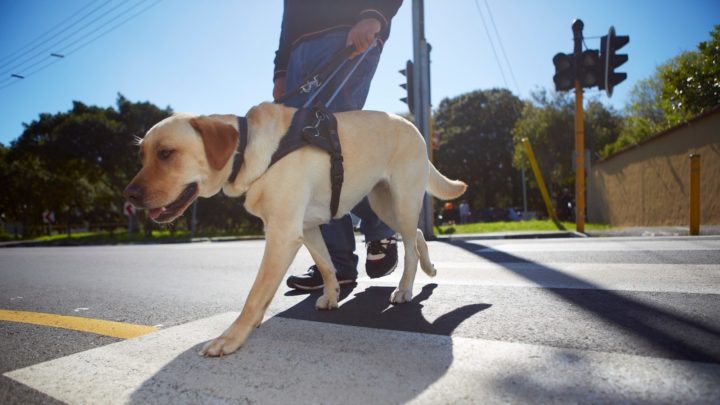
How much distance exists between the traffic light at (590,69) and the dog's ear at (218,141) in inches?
318

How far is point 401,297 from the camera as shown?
7.59ft

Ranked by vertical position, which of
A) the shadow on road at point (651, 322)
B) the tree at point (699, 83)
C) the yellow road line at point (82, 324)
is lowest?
the yellow road line at point (82, 324)

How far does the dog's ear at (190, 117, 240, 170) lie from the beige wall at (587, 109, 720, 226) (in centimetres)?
928

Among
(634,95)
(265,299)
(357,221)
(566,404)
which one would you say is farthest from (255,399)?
(634,95)

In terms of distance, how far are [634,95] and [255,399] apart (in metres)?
31.6

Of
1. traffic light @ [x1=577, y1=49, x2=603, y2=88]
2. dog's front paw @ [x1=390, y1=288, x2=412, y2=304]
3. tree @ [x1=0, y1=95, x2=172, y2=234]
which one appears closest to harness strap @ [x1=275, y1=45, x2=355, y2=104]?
dog's front paw @ [x1=390, y1=288, x2=412, y2=304]

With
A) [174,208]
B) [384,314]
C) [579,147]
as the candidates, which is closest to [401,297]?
[384,314]

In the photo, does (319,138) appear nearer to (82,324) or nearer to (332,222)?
(332,222)

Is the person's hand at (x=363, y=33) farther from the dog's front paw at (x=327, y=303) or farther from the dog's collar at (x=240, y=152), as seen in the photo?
the dog's front paw at (x=327, y=303)

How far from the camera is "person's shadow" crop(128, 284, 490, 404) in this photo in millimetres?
1162

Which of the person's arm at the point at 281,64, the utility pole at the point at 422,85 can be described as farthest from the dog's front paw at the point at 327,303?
the utility pole at the point at 422,85

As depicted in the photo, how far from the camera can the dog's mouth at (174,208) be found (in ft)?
6.21

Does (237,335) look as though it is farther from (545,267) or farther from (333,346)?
(545,267)

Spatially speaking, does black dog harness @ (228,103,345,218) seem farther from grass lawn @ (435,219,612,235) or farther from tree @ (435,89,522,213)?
tree @ (435,89,522,213)
